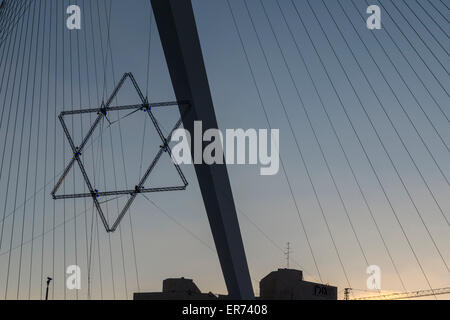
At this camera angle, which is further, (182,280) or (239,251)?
(182,280)

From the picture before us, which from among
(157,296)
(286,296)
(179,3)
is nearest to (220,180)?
(179,3)

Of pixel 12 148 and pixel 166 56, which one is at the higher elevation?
pixel 166 56

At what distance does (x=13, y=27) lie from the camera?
22000 millimetres

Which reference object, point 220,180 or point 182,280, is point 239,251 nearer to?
point 220,180
